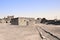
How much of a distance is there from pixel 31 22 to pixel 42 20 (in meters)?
27.6

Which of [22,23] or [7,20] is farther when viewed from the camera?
[7,20]

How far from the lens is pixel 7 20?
7475 centimetres

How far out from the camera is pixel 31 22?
45.9m

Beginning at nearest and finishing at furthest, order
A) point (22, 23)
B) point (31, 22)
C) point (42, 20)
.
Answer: point (22, 23), point (31, 22), point (42, 20)

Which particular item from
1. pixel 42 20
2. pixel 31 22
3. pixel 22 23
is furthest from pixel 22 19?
pixel 42 20

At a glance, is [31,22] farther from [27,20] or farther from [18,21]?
[18,21]

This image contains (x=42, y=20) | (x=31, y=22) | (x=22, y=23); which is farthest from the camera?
(x=42, y=20)

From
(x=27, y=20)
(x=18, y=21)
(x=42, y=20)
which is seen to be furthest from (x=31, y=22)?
(x=42, y=20)

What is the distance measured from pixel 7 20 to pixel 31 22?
104 ft

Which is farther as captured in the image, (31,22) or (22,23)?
(31,22)

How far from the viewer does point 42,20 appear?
239 ft

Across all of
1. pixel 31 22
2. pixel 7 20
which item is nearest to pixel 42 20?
pixel 7 20

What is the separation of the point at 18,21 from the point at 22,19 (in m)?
1.42

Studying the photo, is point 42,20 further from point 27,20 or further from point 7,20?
point 27,20
